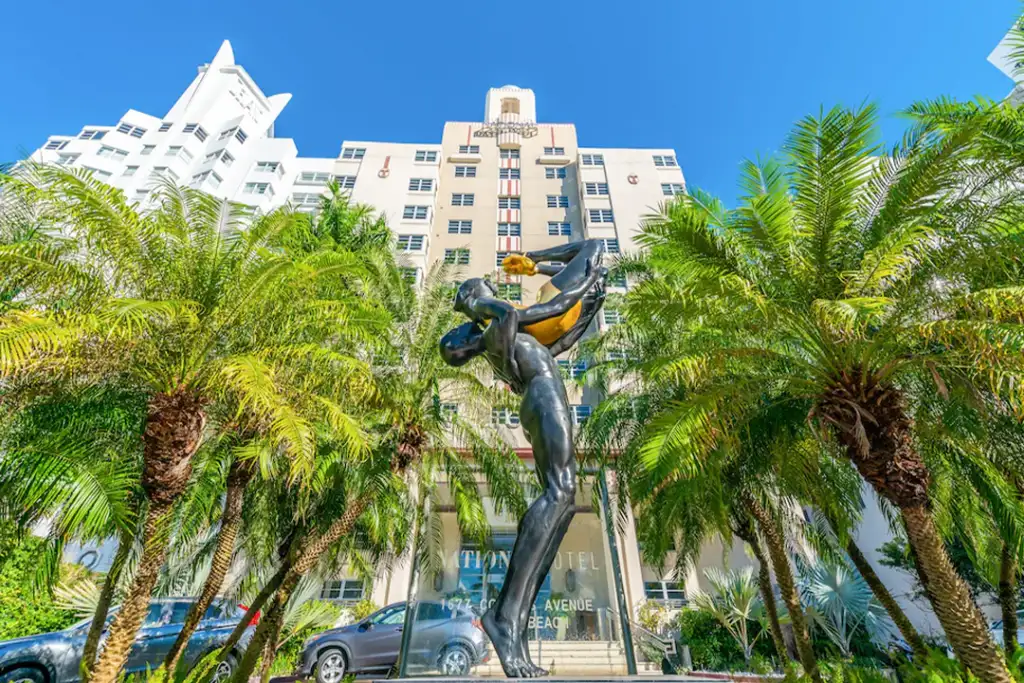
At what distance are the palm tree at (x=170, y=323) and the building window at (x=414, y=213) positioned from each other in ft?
77.0

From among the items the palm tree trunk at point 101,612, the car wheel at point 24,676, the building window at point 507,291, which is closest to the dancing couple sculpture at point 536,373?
the building window at point 507,291

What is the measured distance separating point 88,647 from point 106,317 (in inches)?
226

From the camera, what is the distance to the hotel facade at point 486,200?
5680 mm

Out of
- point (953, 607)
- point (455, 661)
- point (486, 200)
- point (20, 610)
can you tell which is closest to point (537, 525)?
point (455, 661)

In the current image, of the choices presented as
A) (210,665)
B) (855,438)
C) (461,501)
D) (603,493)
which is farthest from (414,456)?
(855,438)

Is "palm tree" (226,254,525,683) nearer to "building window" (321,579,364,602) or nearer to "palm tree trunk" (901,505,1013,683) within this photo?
"palm tree trunk" (901,505,1013,683)

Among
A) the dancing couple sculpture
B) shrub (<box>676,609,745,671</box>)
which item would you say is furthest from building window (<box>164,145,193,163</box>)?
the dancing couple sculpture

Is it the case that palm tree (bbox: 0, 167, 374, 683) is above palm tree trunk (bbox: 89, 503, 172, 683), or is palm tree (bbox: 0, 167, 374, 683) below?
above

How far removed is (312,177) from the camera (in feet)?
143

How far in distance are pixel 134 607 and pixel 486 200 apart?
29618 millimetres

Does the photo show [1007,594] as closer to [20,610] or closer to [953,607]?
[953,607]

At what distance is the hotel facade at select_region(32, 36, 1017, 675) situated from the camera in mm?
5680

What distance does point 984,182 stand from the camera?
6875 millimetres

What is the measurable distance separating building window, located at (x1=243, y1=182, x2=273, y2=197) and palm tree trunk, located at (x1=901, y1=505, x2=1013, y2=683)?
143 feet
